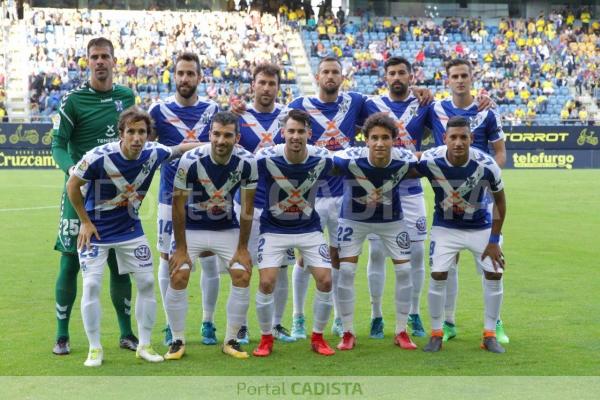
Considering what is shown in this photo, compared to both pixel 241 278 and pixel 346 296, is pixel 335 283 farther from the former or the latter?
pixel 241 278

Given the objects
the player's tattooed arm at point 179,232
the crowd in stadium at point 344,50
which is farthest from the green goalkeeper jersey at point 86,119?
the crowd in stadium at point 344,50

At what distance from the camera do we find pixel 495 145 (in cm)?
804

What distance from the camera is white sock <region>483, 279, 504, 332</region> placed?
24.0 feet

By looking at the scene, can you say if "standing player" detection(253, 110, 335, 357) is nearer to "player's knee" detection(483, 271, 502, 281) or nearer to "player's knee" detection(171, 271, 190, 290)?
"player's knee" detection(171, 271, 190, 290)

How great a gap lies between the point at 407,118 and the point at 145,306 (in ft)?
9.17

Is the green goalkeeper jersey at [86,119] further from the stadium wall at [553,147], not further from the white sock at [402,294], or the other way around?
the stadium wall at [553,147]

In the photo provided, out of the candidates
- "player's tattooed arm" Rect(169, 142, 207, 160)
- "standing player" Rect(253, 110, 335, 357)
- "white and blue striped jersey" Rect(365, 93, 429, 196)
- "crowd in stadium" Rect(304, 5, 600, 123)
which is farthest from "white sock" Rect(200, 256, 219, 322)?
"crowd in stadium" Rect(304, 5, 600, 123)

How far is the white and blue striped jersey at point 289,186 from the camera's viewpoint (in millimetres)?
7230

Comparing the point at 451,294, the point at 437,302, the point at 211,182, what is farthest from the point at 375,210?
the point at 211,182

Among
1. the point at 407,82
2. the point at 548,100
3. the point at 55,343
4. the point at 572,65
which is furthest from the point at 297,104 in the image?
the point at 572,65

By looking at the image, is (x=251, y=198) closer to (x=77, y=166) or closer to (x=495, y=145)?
(x=77, y=166)

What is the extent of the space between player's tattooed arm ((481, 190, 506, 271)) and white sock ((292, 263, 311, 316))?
1.54 meters

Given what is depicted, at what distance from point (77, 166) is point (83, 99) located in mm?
805

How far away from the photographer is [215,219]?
725 centimetres
